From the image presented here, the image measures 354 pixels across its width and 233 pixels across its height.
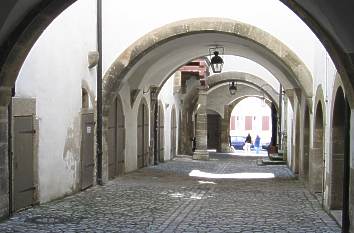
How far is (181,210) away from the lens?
9.42 metres

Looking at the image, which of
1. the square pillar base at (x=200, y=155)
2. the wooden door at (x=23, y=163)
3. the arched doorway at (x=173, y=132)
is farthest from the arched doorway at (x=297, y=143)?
the arched doorway at (x=173, y=132)

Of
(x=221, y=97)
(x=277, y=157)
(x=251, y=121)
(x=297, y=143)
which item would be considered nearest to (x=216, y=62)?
(x=297, y=143)

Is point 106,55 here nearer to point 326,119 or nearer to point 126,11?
point 126,11

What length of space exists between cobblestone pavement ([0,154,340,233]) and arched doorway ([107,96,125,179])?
70 cm

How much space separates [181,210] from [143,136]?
948cm

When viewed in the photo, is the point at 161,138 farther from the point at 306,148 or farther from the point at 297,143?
the point at 306,148

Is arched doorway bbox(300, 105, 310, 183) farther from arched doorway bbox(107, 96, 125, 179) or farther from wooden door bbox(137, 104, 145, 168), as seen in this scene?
wooden door bbox(137, 104, 145, 168)

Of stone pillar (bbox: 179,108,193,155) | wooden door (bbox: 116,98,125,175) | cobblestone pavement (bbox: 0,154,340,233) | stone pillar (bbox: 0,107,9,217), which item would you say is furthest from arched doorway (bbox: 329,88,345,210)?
stone pillar (bbox: 179,108,193,155)

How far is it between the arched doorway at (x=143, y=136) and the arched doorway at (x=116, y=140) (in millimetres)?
2179

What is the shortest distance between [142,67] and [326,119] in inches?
299

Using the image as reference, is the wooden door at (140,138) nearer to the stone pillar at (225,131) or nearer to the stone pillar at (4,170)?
the stone pillar at (4,170)

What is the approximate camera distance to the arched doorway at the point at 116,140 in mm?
14453

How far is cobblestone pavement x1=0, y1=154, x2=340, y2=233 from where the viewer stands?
7.86m

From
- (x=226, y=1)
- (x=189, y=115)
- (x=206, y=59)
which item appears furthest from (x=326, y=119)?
(x=189, y=115)
